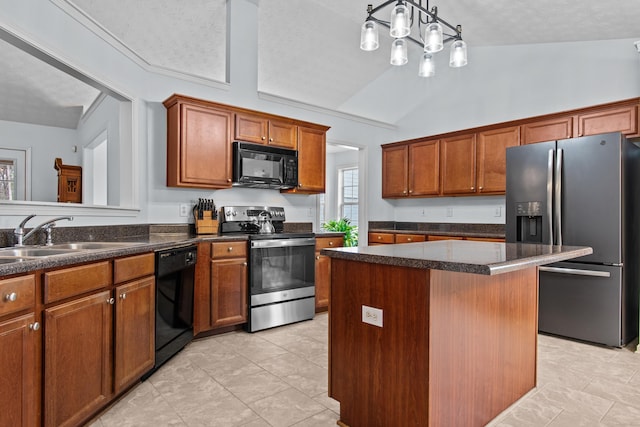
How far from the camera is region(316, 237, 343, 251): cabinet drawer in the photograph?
4.09 meters

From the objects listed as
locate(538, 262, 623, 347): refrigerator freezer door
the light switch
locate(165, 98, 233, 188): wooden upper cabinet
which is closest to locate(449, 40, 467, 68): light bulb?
the light switch

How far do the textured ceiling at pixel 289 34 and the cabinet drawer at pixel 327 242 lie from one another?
2337 millimetres

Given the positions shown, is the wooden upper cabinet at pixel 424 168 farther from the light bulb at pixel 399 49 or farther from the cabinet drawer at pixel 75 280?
the cabinet drawer at pixel 75 280

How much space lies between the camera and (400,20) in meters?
2.24

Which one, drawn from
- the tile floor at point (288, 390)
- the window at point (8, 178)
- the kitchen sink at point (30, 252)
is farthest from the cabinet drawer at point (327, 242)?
the window at point (8, 178)

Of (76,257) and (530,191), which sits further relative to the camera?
(530,191)

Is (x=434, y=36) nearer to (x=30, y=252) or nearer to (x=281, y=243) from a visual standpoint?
(x=281, y=243)

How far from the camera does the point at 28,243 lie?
7.25 ft

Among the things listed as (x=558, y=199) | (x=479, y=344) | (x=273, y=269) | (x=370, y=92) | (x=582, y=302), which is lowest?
(x=582, y=302)

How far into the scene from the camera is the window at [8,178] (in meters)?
3.84

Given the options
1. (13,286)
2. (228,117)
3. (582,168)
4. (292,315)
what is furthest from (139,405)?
(582,168)

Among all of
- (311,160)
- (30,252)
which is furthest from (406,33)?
(30,252)

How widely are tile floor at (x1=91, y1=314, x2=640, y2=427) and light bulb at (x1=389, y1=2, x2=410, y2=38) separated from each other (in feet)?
7.33

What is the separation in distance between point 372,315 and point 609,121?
3.37 metres
